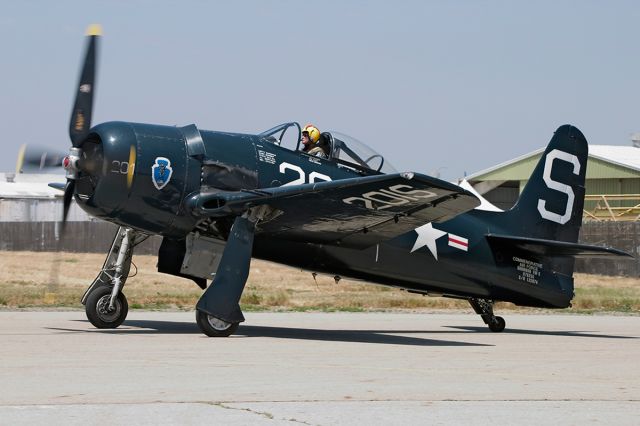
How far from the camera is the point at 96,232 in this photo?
175ft

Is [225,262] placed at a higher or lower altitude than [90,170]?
lower

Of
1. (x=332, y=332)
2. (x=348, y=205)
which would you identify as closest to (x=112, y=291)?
(x=332, y=332)

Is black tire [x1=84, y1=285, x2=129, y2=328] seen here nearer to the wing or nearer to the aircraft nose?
the aircraft nose

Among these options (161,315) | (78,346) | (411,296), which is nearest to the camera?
(78,346)

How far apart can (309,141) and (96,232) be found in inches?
1580

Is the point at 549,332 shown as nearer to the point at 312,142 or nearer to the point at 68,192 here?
the point at 312,142

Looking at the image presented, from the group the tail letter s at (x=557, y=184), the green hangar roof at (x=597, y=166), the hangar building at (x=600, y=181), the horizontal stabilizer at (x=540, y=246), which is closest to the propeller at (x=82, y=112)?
the horizontal stabilizer at (x=540, y=246)

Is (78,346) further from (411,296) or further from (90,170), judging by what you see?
(411,296)

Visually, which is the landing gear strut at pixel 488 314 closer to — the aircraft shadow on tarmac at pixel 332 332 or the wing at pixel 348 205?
the aircraft shadow on tarmac at pixel 332 332

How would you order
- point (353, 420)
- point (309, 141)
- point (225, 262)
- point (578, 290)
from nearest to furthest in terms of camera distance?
point (353, 420), point (225, 262), point (309, 141), point (578, 290)

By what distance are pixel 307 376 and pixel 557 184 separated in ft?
31.3

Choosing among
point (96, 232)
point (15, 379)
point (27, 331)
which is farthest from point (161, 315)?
point (96, 232)

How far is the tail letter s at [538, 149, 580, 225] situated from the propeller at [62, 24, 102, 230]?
313 inches

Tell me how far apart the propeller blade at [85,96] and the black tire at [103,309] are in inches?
98.9
